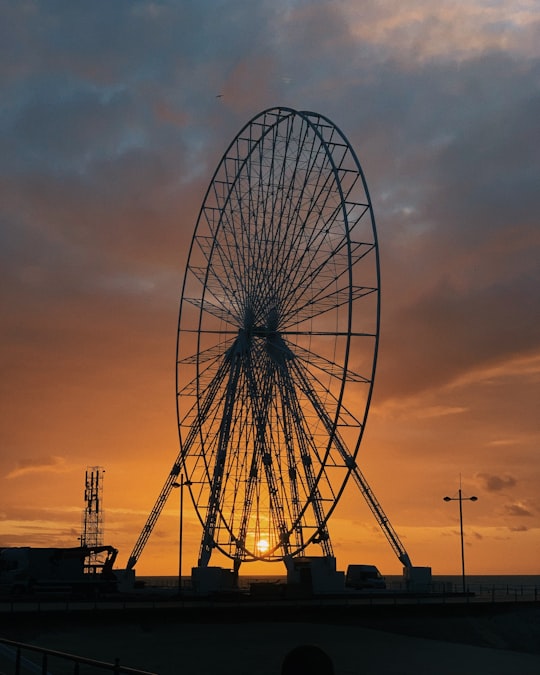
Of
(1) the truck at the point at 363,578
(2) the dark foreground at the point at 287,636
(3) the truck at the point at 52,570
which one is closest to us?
(2) the dark foreground at the point at 287,636

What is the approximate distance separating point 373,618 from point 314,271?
761 inches

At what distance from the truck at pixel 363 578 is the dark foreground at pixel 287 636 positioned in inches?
648

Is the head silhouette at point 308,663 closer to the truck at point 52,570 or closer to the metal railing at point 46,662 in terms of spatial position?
the metal railing at point 46,662

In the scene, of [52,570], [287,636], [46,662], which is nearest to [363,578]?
[52,570]

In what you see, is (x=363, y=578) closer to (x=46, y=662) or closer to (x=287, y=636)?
(x=287, y=636)

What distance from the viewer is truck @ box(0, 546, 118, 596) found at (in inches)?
2509

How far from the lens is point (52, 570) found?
6631 cm

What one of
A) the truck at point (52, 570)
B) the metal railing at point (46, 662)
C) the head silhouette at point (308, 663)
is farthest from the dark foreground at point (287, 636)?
the head silhouette at point (308, 663)

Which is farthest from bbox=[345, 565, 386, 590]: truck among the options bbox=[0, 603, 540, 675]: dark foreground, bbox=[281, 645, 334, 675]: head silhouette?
bbox=[281, 645, 334, 675]: head silhouette

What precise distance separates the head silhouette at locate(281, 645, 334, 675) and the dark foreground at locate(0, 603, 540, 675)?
1014 inches

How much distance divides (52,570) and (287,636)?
27.5m

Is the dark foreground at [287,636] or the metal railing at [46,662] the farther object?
the dark foreground at [287,636]

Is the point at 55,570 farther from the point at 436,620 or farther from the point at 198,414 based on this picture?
the point at 436,620

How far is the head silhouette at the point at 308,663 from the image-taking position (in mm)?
10961
